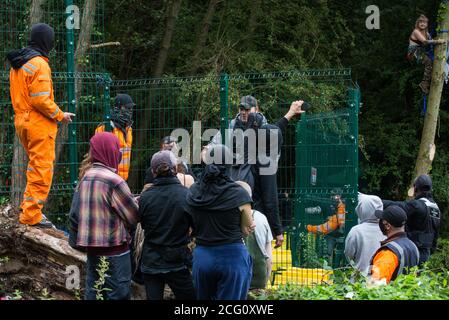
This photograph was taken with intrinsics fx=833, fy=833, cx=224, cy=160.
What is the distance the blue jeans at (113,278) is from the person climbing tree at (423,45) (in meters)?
9.14

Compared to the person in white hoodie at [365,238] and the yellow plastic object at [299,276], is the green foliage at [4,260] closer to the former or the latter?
the yellow plastic object at [299,276]

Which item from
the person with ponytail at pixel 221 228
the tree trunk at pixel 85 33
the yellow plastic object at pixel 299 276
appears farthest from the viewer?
the tree trunk at pixel 85 33

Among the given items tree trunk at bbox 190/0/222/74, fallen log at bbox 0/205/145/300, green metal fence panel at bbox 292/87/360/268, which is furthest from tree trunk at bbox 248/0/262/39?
fallen log at bbox 0/205/145/300

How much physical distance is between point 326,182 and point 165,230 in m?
3.94

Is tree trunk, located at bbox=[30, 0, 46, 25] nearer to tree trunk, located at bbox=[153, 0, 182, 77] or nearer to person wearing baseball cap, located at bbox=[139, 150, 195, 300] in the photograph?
person wearing baseball cap, located at bbox=[139, 150, 195, 300]

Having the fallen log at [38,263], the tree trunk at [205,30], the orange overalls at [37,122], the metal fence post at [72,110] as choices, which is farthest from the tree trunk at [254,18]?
the fallen log at [38,263]

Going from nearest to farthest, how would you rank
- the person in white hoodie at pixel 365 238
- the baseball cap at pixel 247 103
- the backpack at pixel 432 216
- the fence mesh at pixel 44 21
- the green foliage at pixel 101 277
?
the green foliage at pixel 101 277, the person in white hoodie at pixel 365 238, the baseball cap at pixel 247 103, the backpack at pixel 432 216, the fence mesh at pixel 44 21

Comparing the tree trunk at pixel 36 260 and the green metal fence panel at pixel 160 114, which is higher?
the green metal fence panel at pixel 160 114

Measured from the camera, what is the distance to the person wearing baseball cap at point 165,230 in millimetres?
6910

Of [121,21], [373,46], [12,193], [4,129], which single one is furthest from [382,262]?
[373,46]

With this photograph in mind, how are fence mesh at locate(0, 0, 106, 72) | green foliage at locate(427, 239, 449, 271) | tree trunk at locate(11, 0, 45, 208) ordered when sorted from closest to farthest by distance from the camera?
tree trunk at locate(11, 0, 45, 208), fence mesh at locate(0, 0, 106, 72), green foliage at locate(427, 239, 449, 271)

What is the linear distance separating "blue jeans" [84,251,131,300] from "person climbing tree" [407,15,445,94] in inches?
360

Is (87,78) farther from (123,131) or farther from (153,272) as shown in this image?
(153,272)

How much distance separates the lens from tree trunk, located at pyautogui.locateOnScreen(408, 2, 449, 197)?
49.8ft
